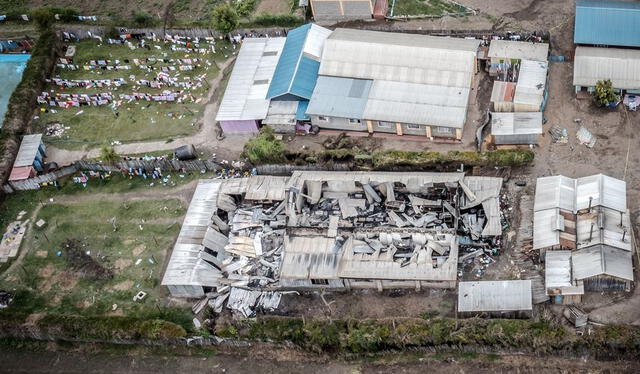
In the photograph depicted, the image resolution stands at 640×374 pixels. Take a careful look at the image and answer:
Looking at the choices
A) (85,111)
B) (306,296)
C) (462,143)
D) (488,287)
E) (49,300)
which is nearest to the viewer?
(488,287)

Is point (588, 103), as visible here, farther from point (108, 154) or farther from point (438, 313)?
point (108, 154)

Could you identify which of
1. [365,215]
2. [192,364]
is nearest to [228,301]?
[192,364]

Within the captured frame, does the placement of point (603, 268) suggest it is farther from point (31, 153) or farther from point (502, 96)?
point (31, 153)

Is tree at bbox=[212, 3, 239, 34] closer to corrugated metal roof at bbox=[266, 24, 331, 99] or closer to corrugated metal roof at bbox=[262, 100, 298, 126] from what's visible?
corrugated metal roof at bbox=[266, 24, 331, 99]

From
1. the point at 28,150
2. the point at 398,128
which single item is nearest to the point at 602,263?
the point at 398,128

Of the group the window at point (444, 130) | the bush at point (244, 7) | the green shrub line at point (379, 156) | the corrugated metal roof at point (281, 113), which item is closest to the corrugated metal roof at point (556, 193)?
the green shrub line at point (379, 156)

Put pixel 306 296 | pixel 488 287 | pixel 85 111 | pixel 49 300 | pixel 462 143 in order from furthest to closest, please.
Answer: pixel 85 111, pixel 462 143, pixel 49 300, pixel 306 296, pixel 488 287
